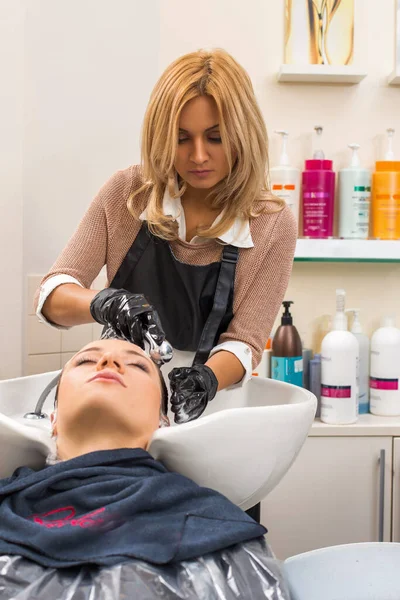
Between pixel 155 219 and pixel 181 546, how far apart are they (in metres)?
0.73

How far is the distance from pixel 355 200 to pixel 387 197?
0.35 ft

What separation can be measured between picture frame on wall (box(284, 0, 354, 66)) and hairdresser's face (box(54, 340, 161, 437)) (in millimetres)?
1529

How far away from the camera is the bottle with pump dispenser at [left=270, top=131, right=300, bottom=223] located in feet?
7.66

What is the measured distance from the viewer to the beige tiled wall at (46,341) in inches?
86.0

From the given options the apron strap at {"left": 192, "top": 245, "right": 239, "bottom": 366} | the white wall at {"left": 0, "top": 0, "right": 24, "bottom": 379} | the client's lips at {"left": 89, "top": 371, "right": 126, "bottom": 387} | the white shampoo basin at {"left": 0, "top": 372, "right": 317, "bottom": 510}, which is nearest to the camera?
Result: the white shampoo basin at {"left": 0, "top": 372, "right": 317, "bottom": 510}

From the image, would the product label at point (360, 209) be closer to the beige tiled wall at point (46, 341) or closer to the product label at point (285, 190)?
the product label at point (285, 190)

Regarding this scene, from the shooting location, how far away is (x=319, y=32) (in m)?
2.37

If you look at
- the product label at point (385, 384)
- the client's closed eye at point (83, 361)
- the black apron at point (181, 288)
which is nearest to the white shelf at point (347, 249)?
the product label at point (385, 384)

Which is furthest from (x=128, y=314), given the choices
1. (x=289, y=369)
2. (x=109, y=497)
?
(x=289, y=369)

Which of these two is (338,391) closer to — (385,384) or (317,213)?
(385,384)

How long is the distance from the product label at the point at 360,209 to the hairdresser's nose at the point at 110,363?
4.54 ft

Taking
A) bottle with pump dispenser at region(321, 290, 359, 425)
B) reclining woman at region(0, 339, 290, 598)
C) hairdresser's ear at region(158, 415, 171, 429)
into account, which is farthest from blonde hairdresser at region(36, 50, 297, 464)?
bottle with pump dispenser at region(321, 290, 359, 425)

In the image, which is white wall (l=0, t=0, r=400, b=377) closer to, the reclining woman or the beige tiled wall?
the beige tiled wall

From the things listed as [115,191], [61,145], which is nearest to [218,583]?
[115,191]
